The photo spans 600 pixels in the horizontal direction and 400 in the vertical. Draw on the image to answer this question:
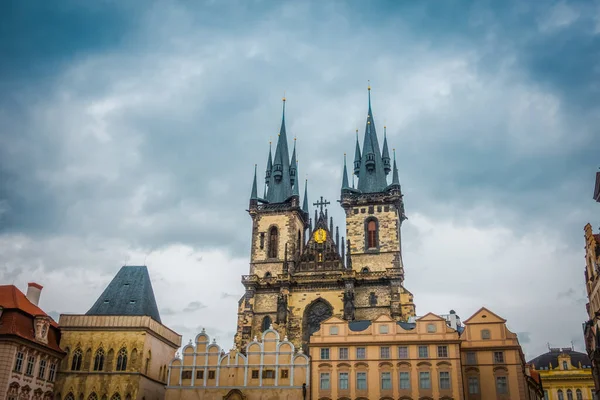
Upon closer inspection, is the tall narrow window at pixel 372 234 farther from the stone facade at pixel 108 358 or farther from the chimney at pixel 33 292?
the chimney at pixel 33 292

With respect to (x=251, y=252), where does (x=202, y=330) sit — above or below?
below

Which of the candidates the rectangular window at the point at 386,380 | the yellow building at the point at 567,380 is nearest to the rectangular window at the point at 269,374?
the rectangular window at the point at 386,380

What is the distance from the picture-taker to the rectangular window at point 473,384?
141 ft

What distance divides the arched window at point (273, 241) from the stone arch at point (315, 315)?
319 inches

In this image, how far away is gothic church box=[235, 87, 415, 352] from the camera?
60969mm

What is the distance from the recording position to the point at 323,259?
65.2 meters

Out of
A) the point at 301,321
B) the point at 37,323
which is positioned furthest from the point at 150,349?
the point at 301,321

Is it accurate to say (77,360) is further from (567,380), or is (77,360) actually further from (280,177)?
(567,380)

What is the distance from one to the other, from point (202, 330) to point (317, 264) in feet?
64.0

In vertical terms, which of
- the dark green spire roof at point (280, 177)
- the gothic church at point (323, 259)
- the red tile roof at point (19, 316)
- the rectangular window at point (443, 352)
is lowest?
the rectangular window at point (443, 352)

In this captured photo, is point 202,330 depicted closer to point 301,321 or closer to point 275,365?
point 275,365

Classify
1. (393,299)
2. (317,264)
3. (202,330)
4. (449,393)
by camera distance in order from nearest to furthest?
(449,393) < (202,330) < (393,299) < (317,264)

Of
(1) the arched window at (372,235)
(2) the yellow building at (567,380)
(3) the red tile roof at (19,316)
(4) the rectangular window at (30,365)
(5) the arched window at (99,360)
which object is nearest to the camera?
(3) the red tile roof at (19,316)

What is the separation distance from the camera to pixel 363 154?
240 feet
